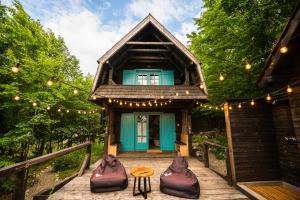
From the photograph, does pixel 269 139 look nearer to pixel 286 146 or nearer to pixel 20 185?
pixel 286 146

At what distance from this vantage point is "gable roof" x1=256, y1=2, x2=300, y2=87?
3158 mm

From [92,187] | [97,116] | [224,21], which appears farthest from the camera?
[97,116]

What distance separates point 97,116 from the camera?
51.1 ft

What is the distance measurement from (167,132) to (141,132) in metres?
1.62

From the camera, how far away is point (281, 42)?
356cm

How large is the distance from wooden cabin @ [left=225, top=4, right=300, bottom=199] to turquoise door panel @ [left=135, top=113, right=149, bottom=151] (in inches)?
210

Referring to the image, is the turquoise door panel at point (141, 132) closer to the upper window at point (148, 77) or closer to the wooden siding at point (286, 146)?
the upper window at point (148, 77)

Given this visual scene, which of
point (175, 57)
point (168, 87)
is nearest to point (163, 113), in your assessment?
point (168, 87)

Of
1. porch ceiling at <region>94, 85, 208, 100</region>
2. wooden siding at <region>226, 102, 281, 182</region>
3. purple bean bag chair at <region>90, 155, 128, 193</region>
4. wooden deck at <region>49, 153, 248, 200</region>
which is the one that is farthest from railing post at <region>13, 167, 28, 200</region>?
wooden siding at <region>226, 102, 281, 182</region>

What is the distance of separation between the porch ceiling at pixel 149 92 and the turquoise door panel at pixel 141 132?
2.09 m

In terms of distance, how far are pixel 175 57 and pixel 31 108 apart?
367 inches

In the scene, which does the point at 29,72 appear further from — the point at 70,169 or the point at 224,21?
the point at 224,21

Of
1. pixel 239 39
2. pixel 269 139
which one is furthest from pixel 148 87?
Answer: pixel 269 139

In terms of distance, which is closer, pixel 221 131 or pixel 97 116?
pixel 221 131
